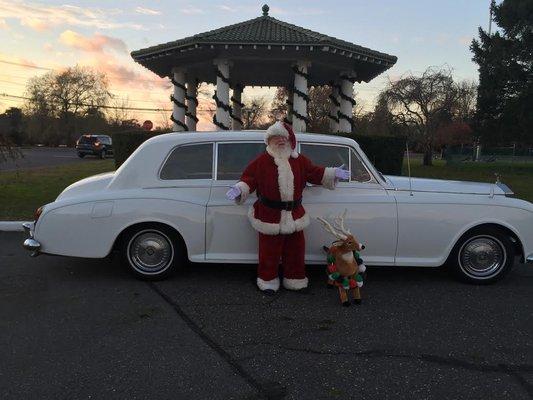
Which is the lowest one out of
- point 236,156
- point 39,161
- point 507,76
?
point 39,161

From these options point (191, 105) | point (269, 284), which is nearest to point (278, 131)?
point (269, 284)

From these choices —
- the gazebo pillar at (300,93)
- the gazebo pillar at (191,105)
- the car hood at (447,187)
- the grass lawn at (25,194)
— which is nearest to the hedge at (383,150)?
the gazebo pillar at (300,93)

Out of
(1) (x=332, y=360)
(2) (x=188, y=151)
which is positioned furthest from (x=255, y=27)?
(1) (x=332, y=360)

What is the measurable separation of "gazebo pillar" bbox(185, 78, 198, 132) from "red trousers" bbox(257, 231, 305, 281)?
14233mm

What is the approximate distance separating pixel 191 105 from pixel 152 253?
47.2 feet

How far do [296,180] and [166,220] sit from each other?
1.40 metres

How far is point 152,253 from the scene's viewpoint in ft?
16.7

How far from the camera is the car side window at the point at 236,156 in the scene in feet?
16.9

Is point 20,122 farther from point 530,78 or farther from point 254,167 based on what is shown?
point 254,167

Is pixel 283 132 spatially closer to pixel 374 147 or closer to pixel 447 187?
pixel 447 187

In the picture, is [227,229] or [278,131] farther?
[227,229]

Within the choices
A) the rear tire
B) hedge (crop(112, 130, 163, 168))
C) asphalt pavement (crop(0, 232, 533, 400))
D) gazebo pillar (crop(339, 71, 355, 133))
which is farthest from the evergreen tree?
the rear tire

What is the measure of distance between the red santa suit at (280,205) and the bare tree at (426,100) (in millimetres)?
26632

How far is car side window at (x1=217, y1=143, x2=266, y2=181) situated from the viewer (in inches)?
203
